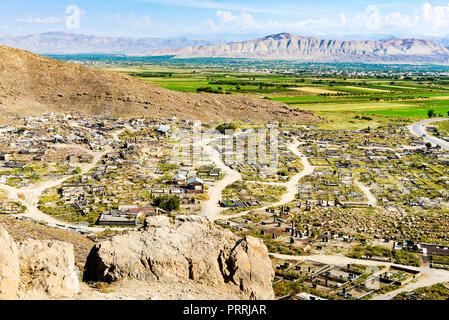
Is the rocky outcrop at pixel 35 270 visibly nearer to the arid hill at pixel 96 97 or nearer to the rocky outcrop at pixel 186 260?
the rocky outcrop at pixel 186 260

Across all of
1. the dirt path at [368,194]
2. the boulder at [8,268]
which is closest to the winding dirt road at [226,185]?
the dirt path at [368,194]

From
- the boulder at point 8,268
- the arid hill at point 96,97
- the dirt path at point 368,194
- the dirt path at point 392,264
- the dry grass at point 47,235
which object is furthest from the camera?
the arid hill at point 96,97

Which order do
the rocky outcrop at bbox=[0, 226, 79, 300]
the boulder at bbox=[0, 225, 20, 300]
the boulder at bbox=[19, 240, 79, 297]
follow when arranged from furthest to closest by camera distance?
the boulder at bbox=[19, 240, 79, 297], the rocky outcrop at bbox=[0, 226, 79, 300], the boulder at bbox=[0, 225, 20, 300]

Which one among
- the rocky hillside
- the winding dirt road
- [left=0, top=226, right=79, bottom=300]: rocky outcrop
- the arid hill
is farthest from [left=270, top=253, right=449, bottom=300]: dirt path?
the arid hill

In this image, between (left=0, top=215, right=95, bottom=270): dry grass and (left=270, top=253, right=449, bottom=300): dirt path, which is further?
(left=270, top=253, right=449, bottom=300): dirt path

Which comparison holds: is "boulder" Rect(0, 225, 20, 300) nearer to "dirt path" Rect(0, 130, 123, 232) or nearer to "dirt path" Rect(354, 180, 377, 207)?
"dirt path" Rect(0, 130, 123, 232)
